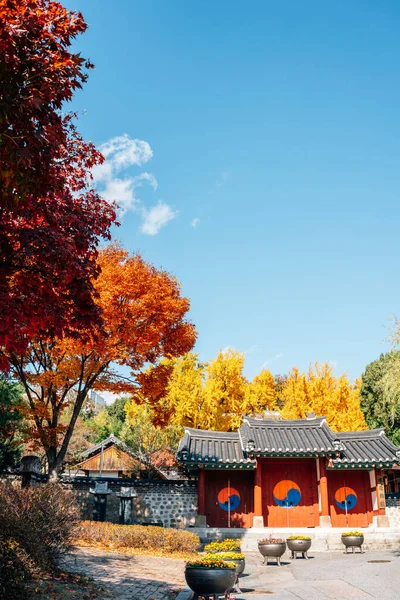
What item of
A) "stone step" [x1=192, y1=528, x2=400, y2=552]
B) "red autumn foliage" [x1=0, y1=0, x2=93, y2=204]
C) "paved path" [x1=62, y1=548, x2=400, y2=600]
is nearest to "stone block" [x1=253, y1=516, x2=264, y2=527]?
"stone step" [x1=192, y1=528, x2=400, y2=552]

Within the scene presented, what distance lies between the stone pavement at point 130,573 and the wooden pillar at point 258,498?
8.33 m

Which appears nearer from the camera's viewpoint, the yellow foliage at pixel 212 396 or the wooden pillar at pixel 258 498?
the wooden pillar at pixel 258 498

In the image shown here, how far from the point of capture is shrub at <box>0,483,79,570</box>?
→ 24.6 feet

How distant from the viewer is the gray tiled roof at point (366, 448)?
22.4 metres

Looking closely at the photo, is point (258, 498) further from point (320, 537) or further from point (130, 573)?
point (130, 573)

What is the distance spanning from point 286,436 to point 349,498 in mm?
4107

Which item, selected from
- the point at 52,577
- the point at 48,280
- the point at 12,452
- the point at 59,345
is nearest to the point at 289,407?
the point at 12,452

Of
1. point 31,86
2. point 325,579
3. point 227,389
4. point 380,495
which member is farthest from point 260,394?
point 31,86

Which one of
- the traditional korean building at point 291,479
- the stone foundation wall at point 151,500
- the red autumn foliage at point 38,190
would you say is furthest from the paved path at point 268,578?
the stone foundation wall at point 151,500

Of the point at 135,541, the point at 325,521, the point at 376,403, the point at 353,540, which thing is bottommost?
the point at 353,540

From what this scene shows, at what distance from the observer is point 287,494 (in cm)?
2308

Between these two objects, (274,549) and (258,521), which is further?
(258,521)

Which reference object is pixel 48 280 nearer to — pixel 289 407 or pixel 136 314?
pixel 136 314

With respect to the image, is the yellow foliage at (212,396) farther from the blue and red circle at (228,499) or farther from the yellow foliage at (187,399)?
the blue and red circle at (228,499)
